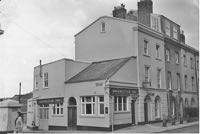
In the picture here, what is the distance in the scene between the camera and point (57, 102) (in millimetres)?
29109

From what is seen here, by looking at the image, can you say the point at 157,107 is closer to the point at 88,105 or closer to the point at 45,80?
the point at 88,105

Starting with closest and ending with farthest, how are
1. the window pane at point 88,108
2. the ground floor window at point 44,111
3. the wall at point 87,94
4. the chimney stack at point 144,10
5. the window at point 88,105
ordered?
the wall at point 87,94, the window at point 88,105, the window pane at point 88,108, the ground floor window at point 44,111, the chimney stack at point 144,10

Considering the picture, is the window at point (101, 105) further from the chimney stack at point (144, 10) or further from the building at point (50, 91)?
the chimney stack at point (144, 10)

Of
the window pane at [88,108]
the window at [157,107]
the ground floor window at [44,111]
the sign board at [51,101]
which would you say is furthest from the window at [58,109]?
the window at [157,107]

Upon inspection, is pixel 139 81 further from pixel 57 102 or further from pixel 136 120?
pixel 57 102

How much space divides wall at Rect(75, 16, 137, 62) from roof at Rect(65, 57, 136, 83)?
0.95 meters

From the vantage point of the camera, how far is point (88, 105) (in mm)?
25984

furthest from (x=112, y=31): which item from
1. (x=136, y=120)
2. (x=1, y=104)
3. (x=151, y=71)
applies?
(x=1, y=104)

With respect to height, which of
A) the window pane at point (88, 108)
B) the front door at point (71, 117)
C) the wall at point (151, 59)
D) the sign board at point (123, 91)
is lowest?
the front door at point (71, 117)

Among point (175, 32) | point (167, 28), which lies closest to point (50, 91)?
point (167, 28)

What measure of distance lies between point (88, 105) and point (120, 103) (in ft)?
9.36

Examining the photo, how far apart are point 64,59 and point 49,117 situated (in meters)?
6.30

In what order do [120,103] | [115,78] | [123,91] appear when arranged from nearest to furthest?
[115,78] < [123,91] < [120,103]

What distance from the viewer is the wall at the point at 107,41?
29.2 metres
